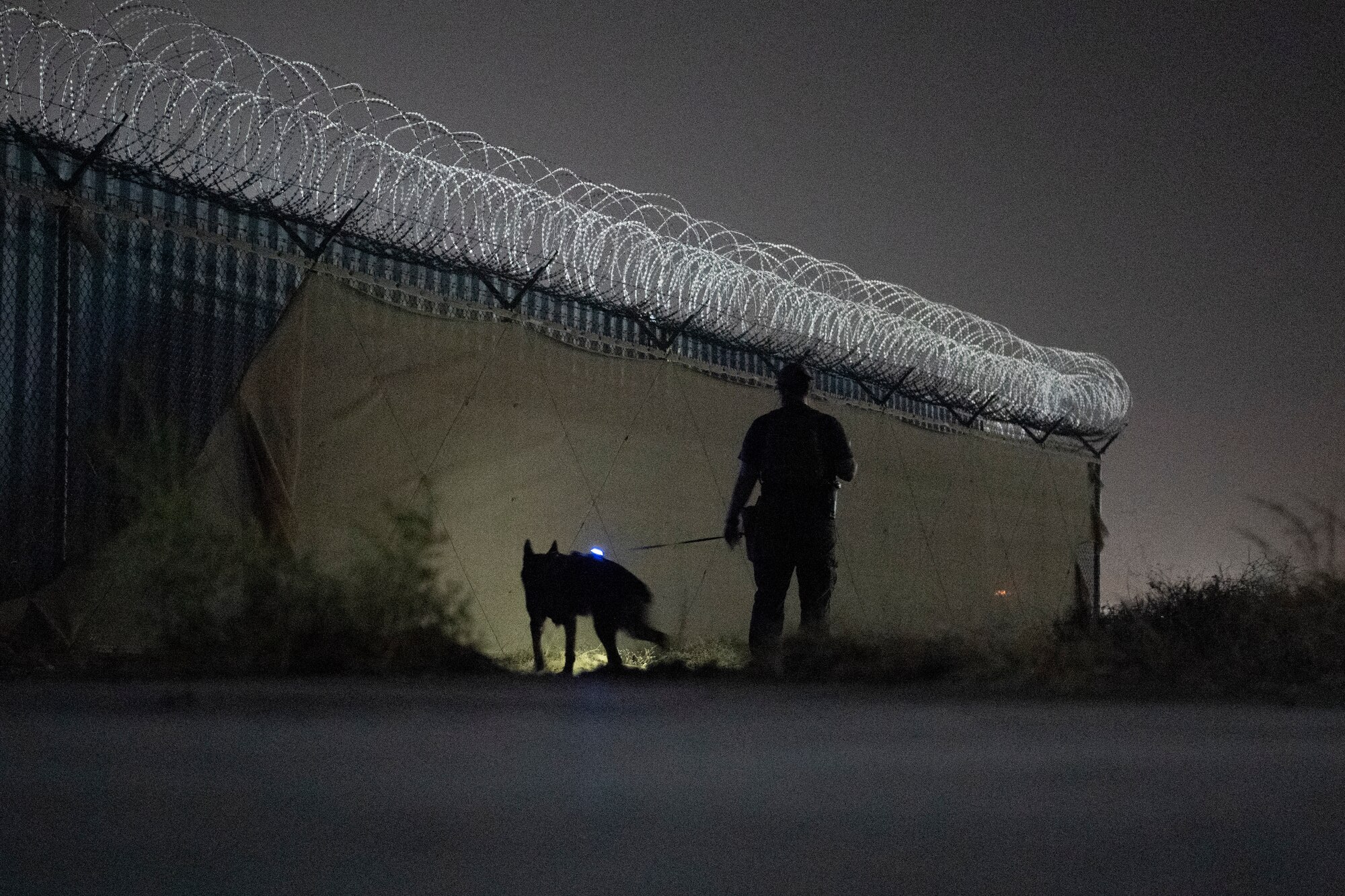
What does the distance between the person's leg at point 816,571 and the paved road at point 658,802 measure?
130 inches

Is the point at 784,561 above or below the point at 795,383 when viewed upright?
below

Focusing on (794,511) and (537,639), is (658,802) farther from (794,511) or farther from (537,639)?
(537,639)

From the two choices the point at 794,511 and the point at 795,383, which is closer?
the point at 794,511

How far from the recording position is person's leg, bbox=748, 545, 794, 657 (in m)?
9.12

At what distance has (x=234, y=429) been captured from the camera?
9828 millimetres

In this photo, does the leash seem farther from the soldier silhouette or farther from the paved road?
the paved road

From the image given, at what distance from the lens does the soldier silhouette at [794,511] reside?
362 inches

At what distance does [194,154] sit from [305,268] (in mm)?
1138

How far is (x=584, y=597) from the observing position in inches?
386

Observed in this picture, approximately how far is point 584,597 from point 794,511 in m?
1.49

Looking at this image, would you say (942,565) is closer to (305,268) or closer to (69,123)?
(305,268)

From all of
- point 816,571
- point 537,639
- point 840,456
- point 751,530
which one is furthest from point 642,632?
point 840,456

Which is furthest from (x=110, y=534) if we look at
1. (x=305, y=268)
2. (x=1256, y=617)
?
(x=1256, y=617)

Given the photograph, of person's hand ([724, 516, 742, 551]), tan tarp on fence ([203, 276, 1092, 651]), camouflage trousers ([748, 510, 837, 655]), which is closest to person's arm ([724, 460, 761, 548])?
person's hand ([724, 516, 742, 551])
